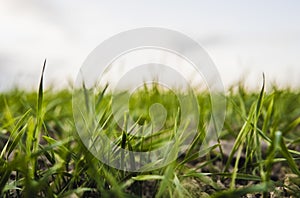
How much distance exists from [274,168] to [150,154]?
625 millimetres

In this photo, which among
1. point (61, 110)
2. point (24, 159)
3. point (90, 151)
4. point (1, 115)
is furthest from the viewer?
point (61, 110)

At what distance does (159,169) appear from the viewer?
1.01 meters

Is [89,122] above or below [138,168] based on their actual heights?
above

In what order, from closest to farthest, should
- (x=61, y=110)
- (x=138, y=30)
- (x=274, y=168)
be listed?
(x=138, y=30) → (x=274, y=168) → (x=61, y=110)

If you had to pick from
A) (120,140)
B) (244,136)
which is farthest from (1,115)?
(244,136)

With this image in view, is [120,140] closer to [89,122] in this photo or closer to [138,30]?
[89,122]

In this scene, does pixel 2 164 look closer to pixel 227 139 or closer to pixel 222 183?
pixel 222 183

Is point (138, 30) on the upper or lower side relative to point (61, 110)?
upper

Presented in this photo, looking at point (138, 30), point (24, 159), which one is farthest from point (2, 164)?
point (138, 30)

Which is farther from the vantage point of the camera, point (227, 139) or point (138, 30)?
point (227, 139)

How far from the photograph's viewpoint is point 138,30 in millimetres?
1259

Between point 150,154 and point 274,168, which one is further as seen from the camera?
point 274,168

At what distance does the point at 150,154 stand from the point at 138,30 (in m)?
0.39

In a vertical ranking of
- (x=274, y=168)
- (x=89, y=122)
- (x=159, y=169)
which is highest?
(x=89, y=122)
